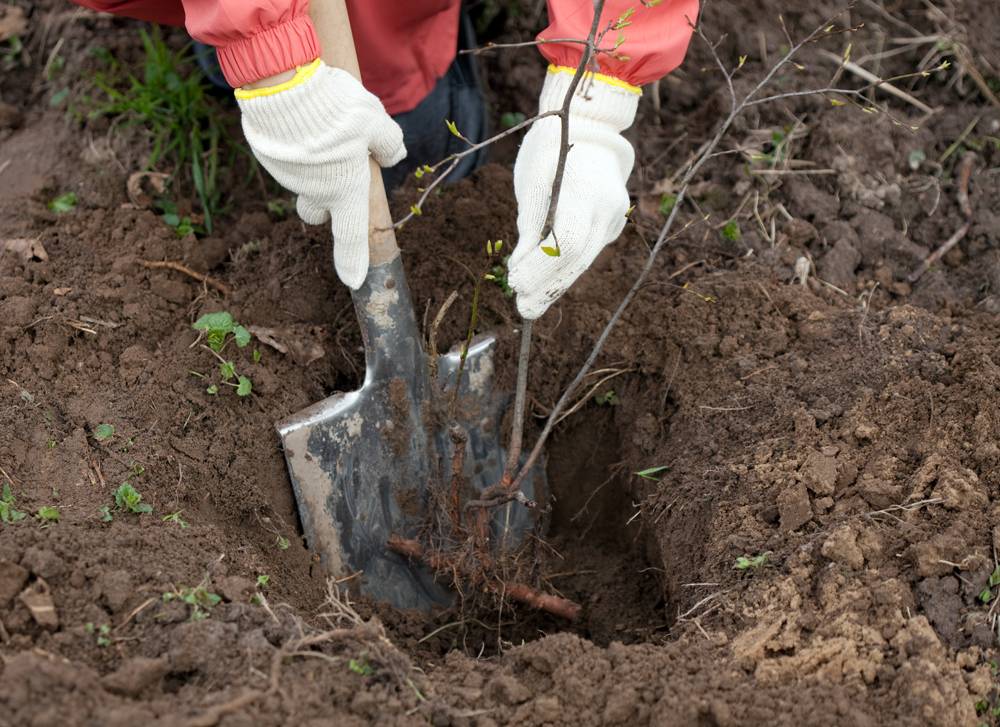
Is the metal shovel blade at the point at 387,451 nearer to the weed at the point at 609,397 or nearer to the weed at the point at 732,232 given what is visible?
the weed at the point at 609,397

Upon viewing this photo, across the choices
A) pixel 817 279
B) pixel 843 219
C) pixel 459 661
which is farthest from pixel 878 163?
pixel 459 661

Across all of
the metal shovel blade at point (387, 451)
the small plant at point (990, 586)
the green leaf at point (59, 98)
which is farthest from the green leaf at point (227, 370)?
the small plant at point (990, 586)

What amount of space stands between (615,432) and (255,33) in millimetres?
1382

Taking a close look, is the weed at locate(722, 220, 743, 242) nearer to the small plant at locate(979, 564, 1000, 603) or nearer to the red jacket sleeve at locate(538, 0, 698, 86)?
the red jacket sleeve at locate(538, 0, 698, 86)

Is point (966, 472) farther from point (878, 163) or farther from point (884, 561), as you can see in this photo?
point (878, 163)

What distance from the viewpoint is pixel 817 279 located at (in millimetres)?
2645

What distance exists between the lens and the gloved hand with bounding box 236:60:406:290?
197cm

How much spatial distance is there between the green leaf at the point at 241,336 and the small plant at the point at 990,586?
5.66 ft

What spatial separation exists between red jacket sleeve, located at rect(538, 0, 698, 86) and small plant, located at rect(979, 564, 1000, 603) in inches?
50.7

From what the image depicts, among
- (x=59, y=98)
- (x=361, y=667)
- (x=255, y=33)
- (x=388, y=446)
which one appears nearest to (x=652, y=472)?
(x=388, y=446)

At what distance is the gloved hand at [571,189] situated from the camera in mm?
2172

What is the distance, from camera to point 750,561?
2.04 meters

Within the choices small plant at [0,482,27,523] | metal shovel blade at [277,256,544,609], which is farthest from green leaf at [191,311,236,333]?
small plant at [0,482,27,523]

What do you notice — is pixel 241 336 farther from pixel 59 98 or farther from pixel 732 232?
pixel 732 232
